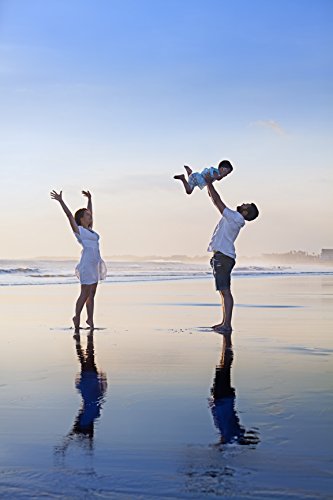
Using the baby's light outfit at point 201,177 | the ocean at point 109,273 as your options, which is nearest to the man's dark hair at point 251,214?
the baby's light outfit at point 201,177

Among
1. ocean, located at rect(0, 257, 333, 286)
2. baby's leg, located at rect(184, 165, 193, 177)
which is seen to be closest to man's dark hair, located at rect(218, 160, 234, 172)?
baby's leg, located at rect(184, 165, 193, 177)

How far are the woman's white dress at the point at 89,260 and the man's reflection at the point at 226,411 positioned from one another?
3.71 meters

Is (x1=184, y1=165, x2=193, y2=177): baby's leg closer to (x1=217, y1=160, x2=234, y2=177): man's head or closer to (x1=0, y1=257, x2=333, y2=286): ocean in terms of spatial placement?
(x1=217, y1=160, x2=234, y2=177): man's head

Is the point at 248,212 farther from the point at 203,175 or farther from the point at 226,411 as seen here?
the point at 226,411

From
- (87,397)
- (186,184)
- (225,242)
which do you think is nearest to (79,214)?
(186,184)

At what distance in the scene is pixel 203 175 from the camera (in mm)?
8867

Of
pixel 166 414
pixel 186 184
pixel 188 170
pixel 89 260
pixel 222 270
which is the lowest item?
pixel 166 414

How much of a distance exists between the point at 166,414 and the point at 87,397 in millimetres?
691

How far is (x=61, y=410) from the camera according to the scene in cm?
425

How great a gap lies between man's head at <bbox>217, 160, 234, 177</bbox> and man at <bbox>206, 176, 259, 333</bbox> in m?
0.21

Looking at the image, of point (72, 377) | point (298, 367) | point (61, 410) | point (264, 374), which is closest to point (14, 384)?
point (72, 377)

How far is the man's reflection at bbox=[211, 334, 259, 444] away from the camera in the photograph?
140 inches

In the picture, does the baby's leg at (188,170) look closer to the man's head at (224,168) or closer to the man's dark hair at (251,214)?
the man's head at (224,168)

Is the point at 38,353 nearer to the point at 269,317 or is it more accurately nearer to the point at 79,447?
the point at 79,447
